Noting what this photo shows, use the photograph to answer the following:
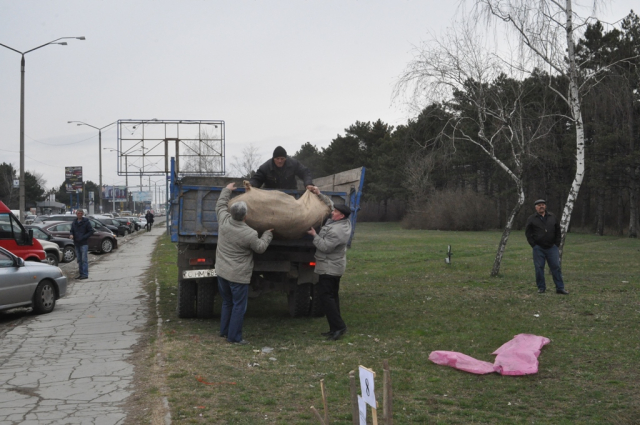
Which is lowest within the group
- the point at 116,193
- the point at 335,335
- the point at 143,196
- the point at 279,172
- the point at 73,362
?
the point at 73,362

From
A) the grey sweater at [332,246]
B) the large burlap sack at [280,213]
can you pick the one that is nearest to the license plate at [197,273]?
the large burlap sack at [280,213]

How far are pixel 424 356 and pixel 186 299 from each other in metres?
4.20

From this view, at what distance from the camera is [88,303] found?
549 inches

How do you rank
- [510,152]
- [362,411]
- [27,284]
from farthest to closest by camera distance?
[510,152] → [27,284] → [362,411]

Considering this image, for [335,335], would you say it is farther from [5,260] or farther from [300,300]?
[5,260]

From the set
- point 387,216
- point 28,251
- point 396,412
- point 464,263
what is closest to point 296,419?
point 396,412

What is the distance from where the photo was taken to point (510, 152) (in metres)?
39.5

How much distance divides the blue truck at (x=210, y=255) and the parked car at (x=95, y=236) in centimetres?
2066

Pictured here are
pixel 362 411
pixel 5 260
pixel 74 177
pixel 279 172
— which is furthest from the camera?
pixel 74 177

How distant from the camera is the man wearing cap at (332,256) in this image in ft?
29.6

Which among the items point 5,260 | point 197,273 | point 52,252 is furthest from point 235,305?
point 52,252

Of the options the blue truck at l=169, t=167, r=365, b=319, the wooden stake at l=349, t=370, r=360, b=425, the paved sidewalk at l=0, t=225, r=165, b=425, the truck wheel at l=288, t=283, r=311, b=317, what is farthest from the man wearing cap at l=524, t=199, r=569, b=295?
the wooden stake at l=349, t=370, r=360, b=425

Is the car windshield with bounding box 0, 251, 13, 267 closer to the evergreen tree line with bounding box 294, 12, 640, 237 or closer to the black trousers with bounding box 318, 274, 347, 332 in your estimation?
the black trousers with bounding box 318, 274, 347, 332

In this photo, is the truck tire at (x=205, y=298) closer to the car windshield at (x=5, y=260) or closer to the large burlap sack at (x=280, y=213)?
the large burlap sack at (x=280, y=213)
